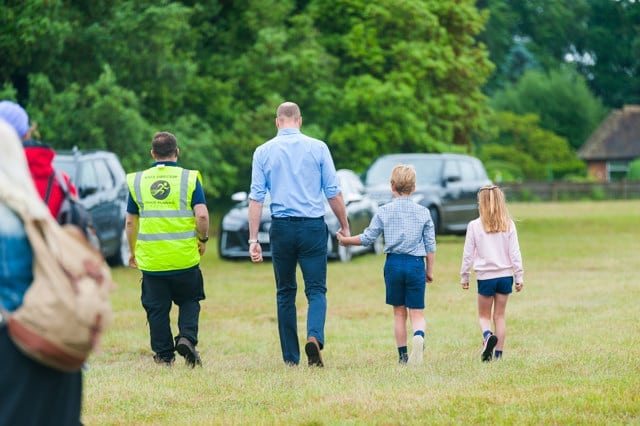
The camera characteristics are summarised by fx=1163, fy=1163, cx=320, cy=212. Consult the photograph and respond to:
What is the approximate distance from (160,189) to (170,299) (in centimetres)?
93

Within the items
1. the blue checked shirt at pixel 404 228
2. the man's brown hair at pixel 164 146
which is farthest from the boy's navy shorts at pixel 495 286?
the man's brown hair at pixel 164 146

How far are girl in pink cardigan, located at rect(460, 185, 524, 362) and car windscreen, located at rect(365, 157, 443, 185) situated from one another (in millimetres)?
17011

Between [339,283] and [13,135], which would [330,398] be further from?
[339,283]

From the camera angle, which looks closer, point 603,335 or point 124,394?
point 124,394

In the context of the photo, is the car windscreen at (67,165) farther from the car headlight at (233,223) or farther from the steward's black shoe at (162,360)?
the steward's black shoe at (162,360)

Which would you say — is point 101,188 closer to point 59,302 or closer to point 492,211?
point 492,211

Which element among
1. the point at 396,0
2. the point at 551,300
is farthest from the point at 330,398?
the point at 396,0

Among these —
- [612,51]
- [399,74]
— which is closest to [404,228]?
[399,74]

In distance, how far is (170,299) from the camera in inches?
363

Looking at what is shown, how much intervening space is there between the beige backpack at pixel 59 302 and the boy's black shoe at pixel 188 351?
4872 mm

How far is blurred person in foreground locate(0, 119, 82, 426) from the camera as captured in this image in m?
4.16

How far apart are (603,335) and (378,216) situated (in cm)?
269

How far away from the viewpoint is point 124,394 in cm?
758

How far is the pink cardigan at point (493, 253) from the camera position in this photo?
929 cm
